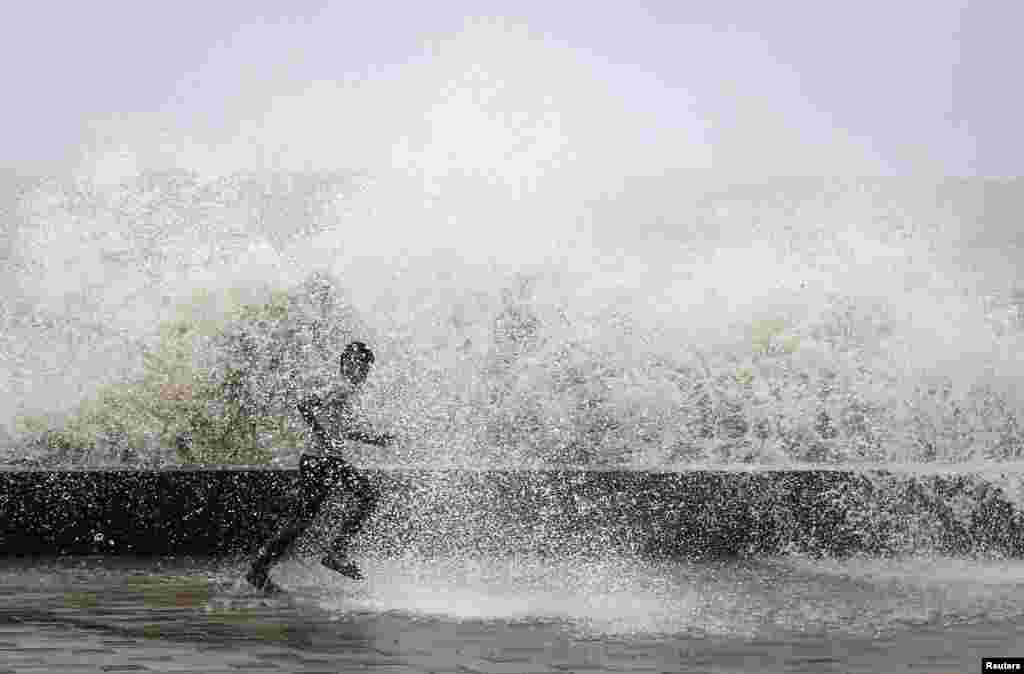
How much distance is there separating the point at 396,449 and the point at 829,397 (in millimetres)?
3417

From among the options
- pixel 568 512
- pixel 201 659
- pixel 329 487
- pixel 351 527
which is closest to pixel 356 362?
pixel 329 487

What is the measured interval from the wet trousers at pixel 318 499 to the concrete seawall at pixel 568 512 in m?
1.78

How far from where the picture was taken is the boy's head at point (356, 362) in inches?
315

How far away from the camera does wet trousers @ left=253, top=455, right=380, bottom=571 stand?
783cm

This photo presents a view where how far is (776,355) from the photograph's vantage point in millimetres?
14477

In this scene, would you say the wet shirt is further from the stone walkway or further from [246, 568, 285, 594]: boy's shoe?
the stone walkway

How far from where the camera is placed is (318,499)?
25.8ft

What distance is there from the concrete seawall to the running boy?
5.85ft

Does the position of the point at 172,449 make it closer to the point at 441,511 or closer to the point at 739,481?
the point at 441,511

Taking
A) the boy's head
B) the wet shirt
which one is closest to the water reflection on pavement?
the wet shirt

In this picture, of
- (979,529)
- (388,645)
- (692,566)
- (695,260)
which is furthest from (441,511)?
(695,260)

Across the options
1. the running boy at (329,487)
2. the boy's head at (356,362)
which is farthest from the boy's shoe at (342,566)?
A: the boy's head at (356,362)

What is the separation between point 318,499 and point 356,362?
667 mm

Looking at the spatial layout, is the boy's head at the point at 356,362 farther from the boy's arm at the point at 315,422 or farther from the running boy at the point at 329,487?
the boy's arm at the point at 315,422
